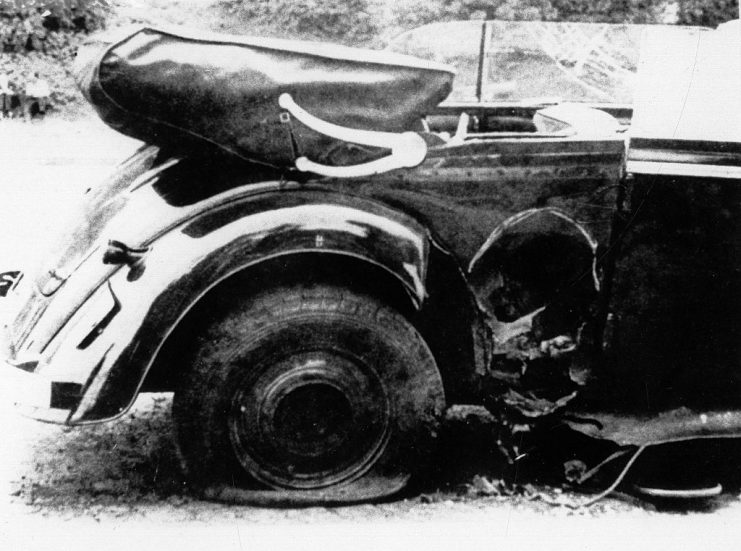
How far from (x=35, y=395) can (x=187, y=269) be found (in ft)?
1.70

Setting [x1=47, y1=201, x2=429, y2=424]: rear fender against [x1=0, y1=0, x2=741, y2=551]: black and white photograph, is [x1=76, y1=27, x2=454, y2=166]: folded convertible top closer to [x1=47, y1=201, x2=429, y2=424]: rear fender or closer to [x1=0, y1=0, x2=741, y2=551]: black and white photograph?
[x1=0, y1=0, x2=741, y2=551]: black and white photograph

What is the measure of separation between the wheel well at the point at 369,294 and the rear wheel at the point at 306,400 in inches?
1.3

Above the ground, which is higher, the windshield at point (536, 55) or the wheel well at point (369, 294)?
the windshield at point (536, 55)

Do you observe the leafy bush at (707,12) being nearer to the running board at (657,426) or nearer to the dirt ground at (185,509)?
the running board at (657,426)

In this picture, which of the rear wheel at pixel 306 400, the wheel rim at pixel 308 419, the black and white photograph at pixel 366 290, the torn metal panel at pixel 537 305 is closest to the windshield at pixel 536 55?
the black and white photograph at pixel 366 290

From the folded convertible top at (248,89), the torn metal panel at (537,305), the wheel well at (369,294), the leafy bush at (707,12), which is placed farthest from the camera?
the leafy bush at (707,12)

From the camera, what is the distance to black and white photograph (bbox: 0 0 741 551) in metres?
1.88

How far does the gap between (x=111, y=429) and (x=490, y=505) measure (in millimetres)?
1327

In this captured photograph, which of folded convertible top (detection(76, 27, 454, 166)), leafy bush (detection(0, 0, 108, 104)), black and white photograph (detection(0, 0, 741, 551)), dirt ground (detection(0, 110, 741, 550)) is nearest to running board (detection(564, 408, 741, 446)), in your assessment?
black and white photograph (detection(0, 0, 741, 551))

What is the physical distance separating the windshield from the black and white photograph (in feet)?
0.06

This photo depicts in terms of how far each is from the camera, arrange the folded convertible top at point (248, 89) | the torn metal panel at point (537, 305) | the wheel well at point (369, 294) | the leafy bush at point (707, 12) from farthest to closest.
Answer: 1. the leafy bush at point (707, 12)
2. the torn metal panel at point (537, 305)
3. the wheel well at point (369, 294)
4. the folded convertible top at point (248, 89)

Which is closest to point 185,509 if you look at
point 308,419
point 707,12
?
point 308,419

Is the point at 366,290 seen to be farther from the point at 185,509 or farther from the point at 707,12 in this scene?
the point at 707,12

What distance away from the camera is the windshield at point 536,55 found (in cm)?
232
